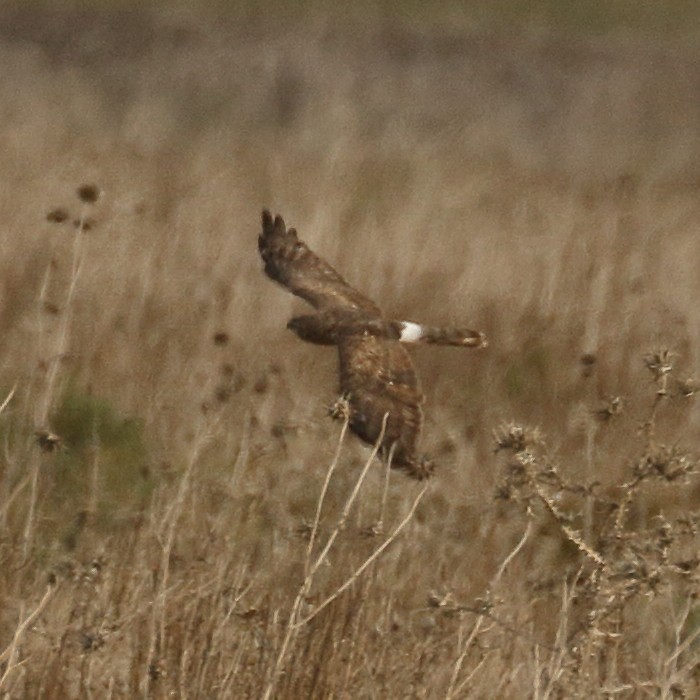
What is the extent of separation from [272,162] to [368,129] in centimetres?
245

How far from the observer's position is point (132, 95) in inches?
591

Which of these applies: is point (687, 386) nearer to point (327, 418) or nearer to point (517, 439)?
point (517, 439)

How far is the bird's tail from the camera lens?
483 centimetres

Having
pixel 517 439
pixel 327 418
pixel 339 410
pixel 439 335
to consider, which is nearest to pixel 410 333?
pixel 439 335

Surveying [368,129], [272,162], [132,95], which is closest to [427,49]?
[132,95]

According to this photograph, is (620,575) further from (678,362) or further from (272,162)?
(272,162)

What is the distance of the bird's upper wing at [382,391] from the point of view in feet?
12.9

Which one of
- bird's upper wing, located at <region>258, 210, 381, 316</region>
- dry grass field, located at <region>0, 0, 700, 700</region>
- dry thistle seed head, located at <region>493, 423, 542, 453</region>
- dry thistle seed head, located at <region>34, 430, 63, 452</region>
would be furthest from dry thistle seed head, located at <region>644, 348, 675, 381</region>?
bird's upper wing, located at <region>258, 210, 381, 316</region>

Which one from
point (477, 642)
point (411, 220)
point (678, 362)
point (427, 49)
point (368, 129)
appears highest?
point (427, 49)

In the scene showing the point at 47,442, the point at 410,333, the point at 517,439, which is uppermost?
the point at 410,333

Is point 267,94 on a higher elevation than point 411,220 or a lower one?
higher

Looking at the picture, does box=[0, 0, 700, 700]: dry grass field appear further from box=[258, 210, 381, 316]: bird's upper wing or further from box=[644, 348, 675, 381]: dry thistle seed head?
box=[258, 210, 381, 316]: bird's upper wing

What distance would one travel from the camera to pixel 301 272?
5527 millimetres

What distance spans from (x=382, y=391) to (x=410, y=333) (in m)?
0.70
